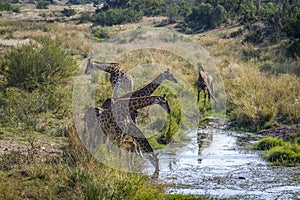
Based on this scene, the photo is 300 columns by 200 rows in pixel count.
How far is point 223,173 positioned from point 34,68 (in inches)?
351

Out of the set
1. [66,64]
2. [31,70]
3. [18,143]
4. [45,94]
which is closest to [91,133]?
[18,143]

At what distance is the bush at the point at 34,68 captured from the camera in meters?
17.6

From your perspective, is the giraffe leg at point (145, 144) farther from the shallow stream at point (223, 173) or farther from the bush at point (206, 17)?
the bush at point (206, 17)

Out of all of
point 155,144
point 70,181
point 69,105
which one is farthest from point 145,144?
point 69,105

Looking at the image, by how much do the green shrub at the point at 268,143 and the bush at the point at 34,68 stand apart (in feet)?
22.3

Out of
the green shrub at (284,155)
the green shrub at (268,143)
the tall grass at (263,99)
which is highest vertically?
the green shrub at (284,155)

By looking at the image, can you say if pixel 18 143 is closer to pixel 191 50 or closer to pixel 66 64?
pixel 66 64

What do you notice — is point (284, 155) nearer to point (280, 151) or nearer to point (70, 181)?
point (280, 151)

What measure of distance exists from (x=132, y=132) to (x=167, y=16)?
44.2 m

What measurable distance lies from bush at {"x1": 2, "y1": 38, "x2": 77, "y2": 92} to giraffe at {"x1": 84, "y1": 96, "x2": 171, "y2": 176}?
21.5 feet

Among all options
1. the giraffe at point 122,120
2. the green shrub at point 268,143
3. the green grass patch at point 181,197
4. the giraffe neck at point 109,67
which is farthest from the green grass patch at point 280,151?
the giraffe neck at point 109,67

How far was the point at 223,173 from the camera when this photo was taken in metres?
10.9

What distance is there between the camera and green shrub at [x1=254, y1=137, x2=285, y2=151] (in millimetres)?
12828

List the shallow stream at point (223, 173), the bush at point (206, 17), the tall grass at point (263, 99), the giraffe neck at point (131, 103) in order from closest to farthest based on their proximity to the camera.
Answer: the shallow stream at point (223, 173) < the giraffe neck at point (131, 103) < the tall grass at point (263, 99) < the bush at point (206, 17)
